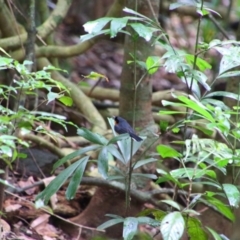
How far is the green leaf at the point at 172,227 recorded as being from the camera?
179 cm

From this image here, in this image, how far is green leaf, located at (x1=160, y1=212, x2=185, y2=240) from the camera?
1789 millimetres

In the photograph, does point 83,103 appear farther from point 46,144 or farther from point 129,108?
point 129,108

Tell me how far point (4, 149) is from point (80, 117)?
2.51 m

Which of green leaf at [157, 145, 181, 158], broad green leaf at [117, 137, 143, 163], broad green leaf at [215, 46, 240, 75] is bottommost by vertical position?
broad green leaf at [117, 137, 143, 163]

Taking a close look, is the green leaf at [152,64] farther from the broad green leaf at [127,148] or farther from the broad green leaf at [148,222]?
the broad green leaf at [148,222]

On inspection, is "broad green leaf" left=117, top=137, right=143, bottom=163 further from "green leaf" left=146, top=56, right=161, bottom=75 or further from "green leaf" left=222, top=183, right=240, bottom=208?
"green leaf" left=222, top=183, right=240, bottom=208

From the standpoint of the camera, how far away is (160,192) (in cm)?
326

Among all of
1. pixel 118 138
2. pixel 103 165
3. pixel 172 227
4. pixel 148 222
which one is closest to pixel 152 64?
pixel 118 138

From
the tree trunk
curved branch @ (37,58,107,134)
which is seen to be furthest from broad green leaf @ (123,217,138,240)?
curved branch @ (37,58,107,134)

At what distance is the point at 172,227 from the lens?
5.90 ft

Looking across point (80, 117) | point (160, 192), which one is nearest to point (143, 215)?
point (160, 192)

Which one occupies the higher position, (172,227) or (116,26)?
(116,26)

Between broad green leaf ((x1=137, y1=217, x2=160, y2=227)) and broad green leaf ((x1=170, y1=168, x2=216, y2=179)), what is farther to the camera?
broad green leaf ((x1=137, y1=217, x2=160, y2=227))

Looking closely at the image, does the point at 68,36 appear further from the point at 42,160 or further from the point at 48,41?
the point at 42,160
